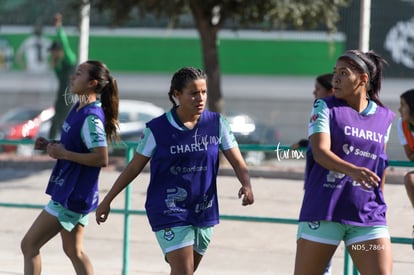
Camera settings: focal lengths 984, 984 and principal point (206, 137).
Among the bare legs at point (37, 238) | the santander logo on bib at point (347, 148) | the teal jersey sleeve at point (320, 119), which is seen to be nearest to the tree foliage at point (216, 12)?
the bare legs at point (37, 238)

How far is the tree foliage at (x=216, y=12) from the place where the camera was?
642 inches

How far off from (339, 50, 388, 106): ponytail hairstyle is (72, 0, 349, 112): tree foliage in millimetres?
10411

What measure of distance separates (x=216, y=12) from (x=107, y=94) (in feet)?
34.1

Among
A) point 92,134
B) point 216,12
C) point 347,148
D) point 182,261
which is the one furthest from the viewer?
point 216,12

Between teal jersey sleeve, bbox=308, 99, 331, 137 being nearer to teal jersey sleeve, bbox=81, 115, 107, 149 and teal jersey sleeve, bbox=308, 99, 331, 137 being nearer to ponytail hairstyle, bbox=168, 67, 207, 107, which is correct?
ponytail hairstyle, bbox=168, 67, 207, 107

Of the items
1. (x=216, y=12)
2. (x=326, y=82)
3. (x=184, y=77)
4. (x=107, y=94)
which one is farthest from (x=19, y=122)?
(x=184, y=77)

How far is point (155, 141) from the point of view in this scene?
19.7ft

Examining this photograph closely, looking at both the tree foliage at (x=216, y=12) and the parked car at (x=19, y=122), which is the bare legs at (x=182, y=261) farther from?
the parked car at (x=19, y=122)

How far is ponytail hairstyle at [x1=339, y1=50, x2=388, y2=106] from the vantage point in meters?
5.61

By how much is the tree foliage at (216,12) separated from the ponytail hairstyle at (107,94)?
9227 mm

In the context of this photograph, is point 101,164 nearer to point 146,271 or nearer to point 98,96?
point 98,96

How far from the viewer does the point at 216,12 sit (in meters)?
17.1

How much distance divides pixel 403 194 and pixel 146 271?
295 centimetres

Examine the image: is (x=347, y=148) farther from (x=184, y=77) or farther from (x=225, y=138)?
(x=184, y=77)
